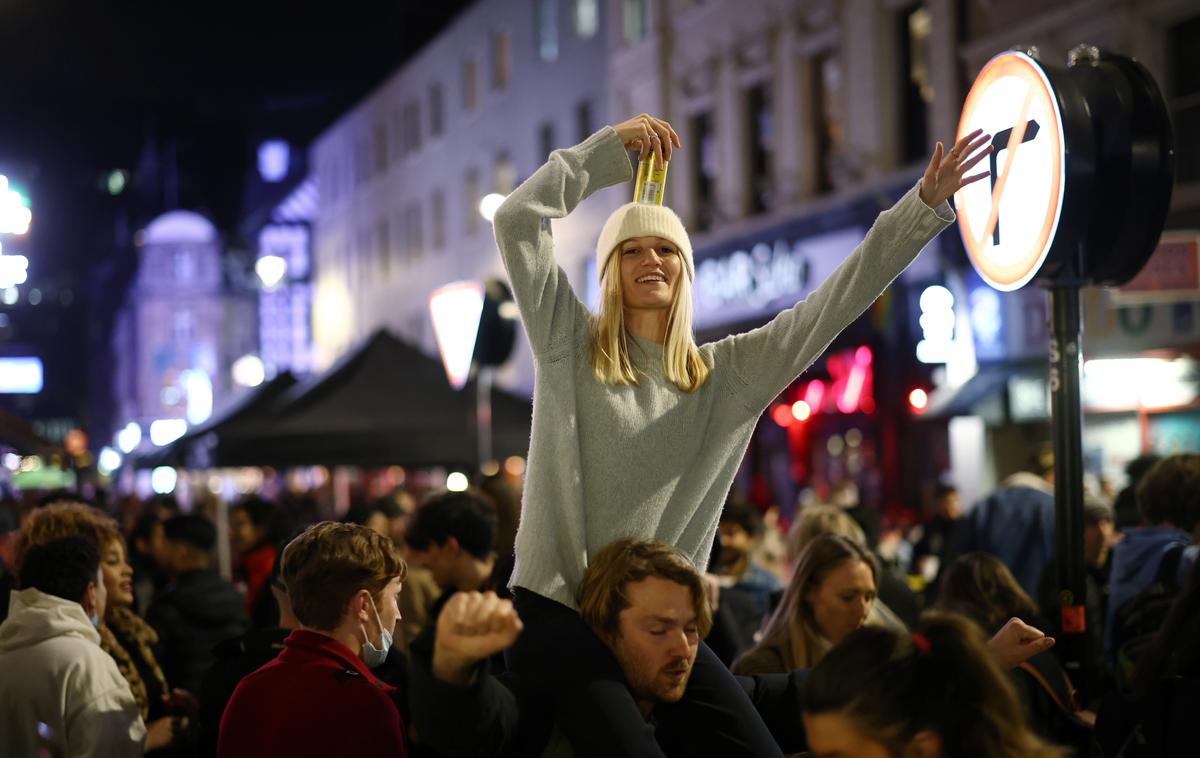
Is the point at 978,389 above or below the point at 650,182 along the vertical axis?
below

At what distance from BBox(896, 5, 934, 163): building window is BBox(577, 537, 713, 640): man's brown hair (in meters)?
20.6

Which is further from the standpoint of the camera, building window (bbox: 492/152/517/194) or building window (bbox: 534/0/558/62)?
building window (bbox: 492/152/517/194)

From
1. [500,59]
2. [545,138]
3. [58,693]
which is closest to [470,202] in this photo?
[500,59]

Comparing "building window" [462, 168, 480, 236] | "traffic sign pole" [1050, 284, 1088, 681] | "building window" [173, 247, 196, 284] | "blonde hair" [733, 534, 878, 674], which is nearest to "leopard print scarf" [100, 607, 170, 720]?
"blonde hair" [733, 534, 878, 674]

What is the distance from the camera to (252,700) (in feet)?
12.6

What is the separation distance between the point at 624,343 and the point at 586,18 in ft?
106

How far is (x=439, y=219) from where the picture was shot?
4572 centimetres

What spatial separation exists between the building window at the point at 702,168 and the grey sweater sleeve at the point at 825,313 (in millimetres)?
25574

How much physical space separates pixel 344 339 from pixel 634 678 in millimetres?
54818

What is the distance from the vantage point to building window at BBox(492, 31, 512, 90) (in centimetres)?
4012

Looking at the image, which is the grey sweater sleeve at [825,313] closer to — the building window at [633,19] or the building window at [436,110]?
the building window at [633,19]

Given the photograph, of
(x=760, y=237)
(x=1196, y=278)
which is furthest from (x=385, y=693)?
(x=760, y=237)

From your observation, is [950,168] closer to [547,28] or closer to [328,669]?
[328,669]

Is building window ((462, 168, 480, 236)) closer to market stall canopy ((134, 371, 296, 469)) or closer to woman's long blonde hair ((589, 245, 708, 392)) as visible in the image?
market stall canopy ((134, 371, 296, 469))
